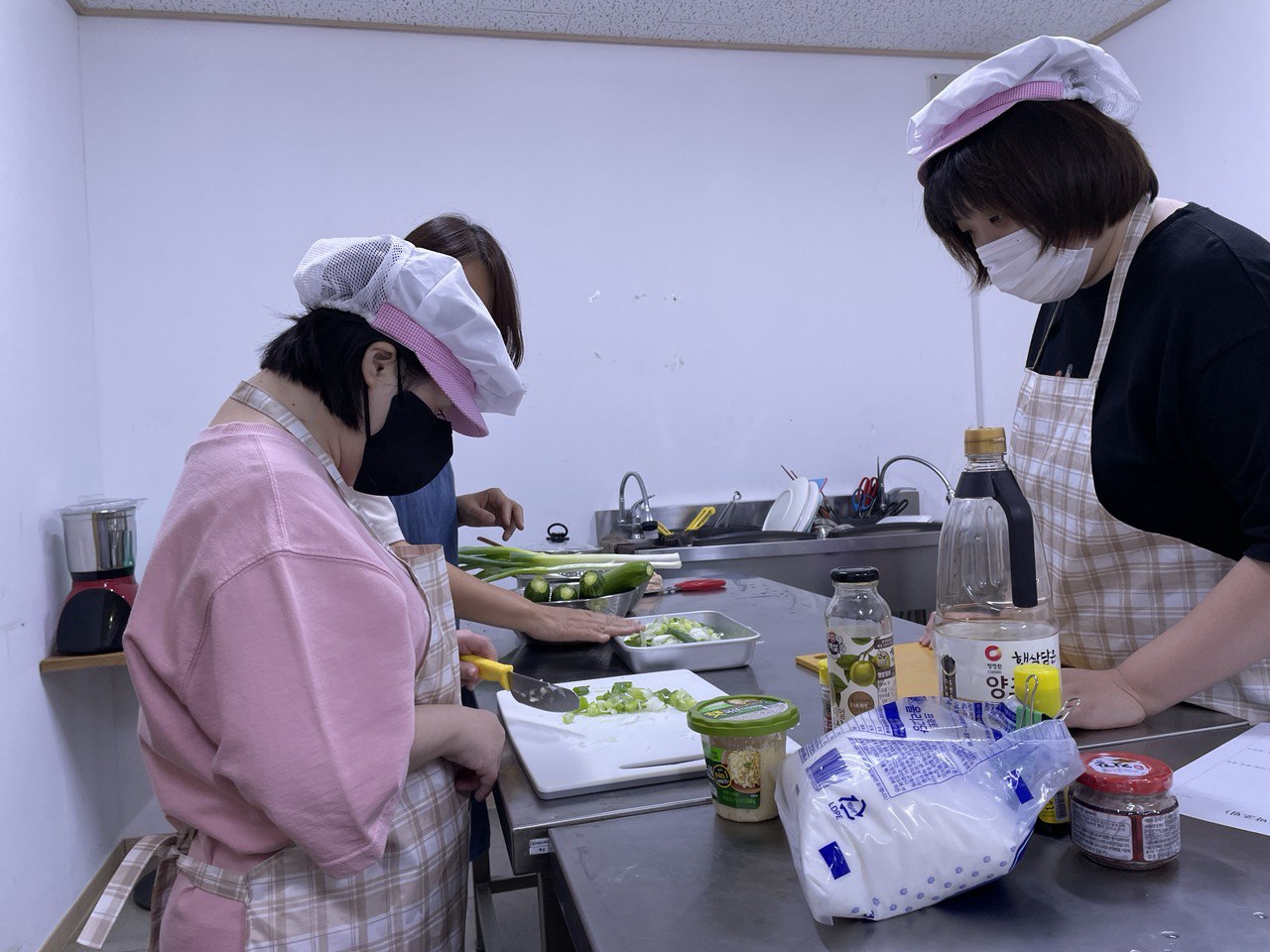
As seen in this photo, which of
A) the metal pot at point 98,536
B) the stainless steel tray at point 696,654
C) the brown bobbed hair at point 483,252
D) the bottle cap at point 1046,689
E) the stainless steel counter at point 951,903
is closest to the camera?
the stainless steel counter at point 951,903

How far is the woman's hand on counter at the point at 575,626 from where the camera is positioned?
1.62 meters

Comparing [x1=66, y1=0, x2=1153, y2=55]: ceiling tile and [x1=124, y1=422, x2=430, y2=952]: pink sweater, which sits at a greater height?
[x1=66, y1=0, x2=1153, y2=55]: ceiling tile

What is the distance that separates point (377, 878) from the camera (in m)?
1.01

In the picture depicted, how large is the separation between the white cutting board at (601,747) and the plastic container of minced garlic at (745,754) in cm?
14

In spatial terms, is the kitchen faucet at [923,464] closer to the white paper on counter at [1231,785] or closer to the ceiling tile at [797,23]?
the ceiling tile at [797,23]

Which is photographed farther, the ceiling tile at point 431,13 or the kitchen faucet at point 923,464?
the kitchen faucet at point 923,464

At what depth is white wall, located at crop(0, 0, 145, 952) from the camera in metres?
2.33

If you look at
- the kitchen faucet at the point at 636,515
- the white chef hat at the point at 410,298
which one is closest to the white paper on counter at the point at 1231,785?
the white chef hat at the point at 410,298

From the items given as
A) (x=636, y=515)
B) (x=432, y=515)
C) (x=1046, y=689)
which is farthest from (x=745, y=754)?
(x=636, y=515)

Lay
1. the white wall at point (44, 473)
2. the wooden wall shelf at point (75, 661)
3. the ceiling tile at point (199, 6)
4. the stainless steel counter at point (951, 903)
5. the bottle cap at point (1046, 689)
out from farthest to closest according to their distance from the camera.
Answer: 1. the ceiling tile at point (199, 6)
2. the wooden wall shelf at point (75, 661)
3. the white wall at point (44, 473)
4. the bottle cap at point (1046, 689)
5. the stainless steel counter at point (951, 903)

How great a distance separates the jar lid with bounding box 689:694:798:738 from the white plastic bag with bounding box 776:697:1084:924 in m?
0.09

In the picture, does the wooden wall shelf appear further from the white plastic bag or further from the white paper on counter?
the white paper on counter

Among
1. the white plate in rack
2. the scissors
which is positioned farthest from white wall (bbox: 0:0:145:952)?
the scissors

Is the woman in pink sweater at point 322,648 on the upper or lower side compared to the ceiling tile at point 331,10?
lower
